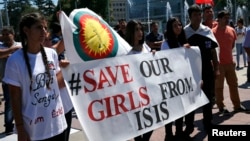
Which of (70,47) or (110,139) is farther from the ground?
(70,47)

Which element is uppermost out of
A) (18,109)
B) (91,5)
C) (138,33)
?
(91,5)

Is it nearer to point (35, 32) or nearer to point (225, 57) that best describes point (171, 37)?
point (225, 57)

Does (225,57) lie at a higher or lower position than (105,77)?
lower

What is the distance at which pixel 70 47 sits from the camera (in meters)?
3.08

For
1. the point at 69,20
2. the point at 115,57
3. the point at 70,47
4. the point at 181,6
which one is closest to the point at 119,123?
the point at 115,57

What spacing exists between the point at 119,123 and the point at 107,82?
417mm

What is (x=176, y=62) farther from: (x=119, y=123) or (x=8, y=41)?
(x=8, y=41)

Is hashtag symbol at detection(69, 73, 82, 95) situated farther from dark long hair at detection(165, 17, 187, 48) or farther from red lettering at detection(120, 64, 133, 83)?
dark long hair at detection(165, 17, 187, 48)

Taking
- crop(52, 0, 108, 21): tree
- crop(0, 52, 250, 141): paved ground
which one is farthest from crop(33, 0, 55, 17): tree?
crop(0, 52, 250, 141): paved ground

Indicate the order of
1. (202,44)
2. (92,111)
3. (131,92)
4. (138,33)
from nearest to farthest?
(92,111) < (131,92) < (138,33) < (202,44)

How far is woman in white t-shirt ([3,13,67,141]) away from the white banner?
13.5 inches

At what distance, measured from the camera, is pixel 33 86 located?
249 centimetres

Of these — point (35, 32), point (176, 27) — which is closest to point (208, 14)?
point (176, 27)

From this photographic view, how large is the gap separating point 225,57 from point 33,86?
422cm
